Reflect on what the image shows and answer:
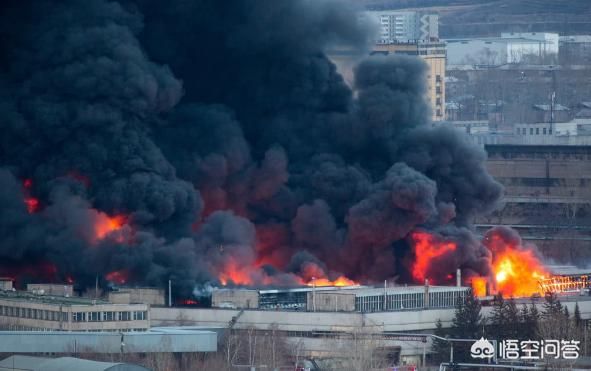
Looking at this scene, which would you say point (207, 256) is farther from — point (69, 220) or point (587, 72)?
point (587, 72)

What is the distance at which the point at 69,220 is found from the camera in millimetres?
76062

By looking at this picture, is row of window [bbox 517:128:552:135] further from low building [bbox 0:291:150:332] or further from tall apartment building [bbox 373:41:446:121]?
low building [bbox 0:291:150:332]

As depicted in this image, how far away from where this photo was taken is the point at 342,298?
70.6 meters

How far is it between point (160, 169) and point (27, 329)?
36.8ft

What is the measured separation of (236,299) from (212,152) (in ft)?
31.6

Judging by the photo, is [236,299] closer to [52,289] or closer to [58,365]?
[52,289]

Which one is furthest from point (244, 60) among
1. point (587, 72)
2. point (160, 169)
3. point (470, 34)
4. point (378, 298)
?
point (470, 34)

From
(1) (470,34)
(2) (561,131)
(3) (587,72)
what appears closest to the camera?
(2) (561,131)

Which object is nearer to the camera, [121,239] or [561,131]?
[121,239]

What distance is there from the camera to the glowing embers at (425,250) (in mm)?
77250

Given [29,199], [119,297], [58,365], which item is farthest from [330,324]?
[29,199]

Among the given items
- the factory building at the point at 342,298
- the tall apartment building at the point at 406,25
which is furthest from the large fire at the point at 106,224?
the tall apartment building at the point at 406,25

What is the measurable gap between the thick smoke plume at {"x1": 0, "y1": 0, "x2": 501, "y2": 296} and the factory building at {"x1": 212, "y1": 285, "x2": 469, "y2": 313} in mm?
2269
